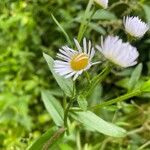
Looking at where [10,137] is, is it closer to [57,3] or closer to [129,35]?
[57,3]

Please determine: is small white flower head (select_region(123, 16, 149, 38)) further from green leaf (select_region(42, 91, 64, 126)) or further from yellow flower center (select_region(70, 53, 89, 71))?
green leaf (select_region(42, 91, 64, 126))

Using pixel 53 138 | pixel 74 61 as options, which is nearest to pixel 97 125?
pixel 53 138

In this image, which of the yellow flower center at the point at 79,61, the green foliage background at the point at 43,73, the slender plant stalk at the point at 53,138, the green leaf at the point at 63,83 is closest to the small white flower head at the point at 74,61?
the yellow flower center at the point at 79,61

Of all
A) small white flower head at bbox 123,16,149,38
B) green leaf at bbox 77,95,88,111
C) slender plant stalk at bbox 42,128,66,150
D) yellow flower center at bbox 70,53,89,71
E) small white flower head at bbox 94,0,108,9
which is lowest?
slender plant stalk at bbox 42,128,66,150

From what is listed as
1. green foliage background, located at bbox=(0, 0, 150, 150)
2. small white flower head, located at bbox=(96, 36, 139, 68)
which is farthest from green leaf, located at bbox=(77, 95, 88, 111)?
green foliage background, located at bbox=(0, 0, 150, 150)

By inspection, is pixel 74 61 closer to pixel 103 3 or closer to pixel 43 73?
pixel 103 3

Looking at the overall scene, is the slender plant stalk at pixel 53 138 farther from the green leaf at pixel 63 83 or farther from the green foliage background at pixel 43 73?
the green foliage background at pixel 43 73
